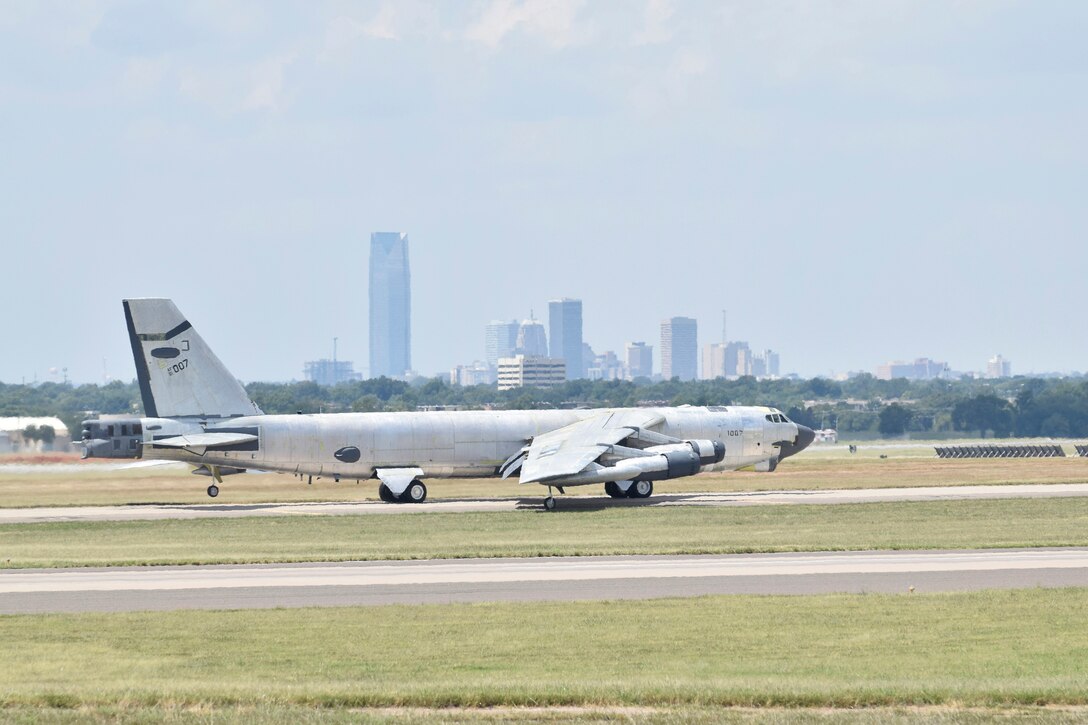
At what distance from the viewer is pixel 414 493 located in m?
53.0

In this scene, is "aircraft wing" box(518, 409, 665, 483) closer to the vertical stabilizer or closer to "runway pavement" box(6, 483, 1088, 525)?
"runway pavement" box(6, 483, 1088, 525)

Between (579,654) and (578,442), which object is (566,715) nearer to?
(579,654)

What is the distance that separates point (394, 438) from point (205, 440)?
7108mm

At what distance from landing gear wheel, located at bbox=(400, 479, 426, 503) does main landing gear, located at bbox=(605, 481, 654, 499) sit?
6.89 meters

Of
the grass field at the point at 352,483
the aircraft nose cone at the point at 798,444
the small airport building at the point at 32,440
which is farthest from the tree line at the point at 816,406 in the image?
the aircraft nose cone at the point at 798,444

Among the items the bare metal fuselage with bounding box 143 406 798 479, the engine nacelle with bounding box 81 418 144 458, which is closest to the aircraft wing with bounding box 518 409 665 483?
the bare metal fuselage with bounding box 143 406 798 479

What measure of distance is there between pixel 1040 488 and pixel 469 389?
146 metres

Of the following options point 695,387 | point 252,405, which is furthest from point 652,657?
point 695,387

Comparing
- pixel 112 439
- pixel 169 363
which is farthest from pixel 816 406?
pixel 112 439

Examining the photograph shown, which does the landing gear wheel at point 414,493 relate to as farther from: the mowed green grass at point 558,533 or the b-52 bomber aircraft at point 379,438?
the mowed green grass at point 558,533

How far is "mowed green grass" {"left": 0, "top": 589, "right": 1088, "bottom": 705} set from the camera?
680 inches

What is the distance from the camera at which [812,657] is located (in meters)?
20.1

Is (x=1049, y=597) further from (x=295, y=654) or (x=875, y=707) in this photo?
(x=295, y=654)

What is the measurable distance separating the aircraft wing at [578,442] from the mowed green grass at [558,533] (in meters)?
2.07
